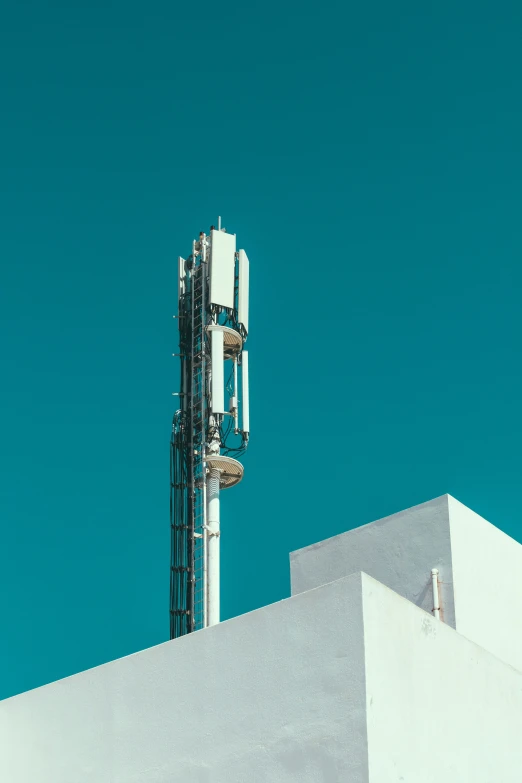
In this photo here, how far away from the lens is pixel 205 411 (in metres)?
23.7

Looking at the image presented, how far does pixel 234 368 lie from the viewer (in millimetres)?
24578

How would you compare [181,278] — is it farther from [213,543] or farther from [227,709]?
[227,709]

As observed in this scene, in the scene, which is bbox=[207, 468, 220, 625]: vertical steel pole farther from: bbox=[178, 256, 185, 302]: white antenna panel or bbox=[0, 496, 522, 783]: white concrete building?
bbox=[0, 496, 522, 783]: white concrete building

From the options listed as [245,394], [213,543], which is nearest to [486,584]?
[213,543]

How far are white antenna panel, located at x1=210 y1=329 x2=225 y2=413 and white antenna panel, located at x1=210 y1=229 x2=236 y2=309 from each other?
107cm

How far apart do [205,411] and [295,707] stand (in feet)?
38.6

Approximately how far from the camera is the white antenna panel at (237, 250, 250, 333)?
80.9 feet

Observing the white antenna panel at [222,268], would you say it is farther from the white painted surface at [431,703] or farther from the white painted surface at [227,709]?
the white painted surface at [431,703]

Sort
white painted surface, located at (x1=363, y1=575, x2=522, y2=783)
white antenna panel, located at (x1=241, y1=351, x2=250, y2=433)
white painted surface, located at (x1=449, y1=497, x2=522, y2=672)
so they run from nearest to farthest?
white painted surface, located at (x1=363, y1=575, x2=522, y2=783) < white painted surface, located at (x1=449, y1=497, x2=522, y2=672) < white antenna panel, located at (x1=241, y1=351, x2=250, y2=433)

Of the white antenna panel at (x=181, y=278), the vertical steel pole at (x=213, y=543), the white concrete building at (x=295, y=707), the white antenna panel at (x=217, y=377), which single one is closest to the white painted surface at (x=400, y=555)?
the white concrete building at (x=295, y=707)

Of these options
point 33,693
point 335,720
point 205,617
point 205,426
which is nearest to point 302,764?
point 335,720

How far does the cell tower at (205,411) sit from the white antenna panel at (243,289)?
2 centimetres

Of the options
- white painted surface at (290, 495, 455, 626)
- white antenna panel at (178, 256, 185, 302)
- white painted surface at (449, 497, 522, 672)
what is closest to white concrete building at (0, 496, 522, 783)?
white painted surface at (449, 497, 522, 672)

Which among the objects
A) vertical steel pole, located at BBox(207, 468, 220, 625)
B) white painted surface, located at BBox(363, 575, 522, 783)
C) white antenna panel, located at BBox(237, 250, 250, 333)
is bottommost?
white painted surface, located at BBox(363, 575, 522, 783)
